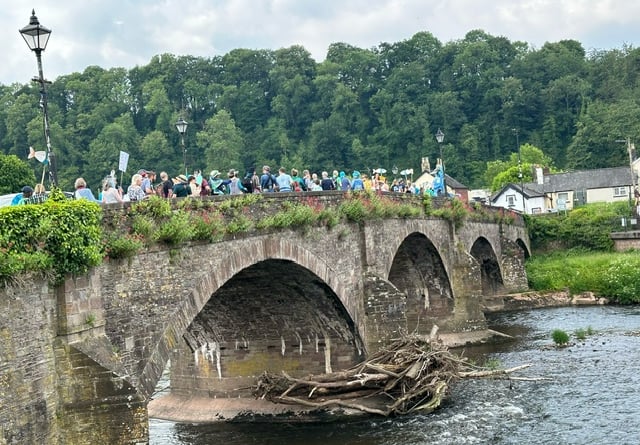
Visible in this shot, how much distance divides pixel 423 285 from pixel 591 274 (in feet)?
54.5

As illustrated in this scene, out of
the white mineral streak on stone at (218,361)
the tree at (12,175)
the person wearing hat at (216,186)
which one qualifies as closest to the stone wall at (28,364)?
the person wearing hat at (216,186)

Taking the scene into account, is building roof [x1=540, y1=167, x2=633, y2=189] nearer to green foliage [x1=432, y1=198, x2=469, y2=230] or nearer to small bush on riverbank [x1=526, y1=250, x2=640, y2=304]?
small bush on riverbank [x1=526, y1=250, x2=640, y2=304]

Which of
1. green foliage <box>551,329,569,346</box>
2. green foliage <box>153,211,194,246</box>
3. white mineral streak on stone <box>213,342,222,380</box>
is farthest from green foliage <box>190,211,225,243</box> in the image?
green foliage <box>551,329,569,346</box>

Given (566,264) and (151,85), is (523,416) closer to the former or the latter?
(566,264)

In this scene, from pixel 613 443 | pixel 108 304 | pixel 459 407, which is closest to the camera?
pixel 108 304

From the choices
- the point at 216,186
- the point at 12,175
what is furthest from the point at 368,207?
the point at 12,175

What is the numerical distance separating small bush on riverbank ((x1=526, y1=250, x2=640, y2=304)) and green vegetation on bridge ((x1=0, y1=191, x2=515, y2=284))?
→ 2777cm

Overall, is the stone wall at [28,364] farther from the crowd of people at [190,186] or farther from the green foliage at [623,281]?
the green foliage at [623,281]

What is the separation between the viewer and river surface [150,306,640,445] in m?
22.1

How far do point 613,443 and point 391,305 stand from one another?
9.84m

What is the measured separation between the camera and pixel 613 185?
86.0 m

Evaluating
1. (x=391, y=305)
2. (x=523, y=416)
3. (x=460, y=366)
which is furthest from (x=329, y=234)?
(x=523, y=416)

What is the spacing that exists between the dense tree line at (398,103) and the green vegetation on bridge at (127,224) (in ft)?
177

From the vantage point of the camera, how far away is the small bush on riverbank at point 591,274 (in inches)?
1965
